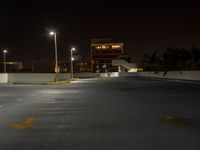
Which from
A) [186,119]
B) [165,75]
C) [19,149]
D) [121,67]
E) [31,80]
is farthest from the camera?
[121,67]

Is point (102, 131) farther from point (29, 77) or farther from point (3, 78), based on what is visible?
point (29, 77)

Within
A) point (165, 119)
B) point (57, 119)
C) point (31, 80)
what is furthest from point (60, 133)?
point (31, 80)

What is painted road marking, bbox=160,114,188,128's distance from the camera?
1167 centimetres

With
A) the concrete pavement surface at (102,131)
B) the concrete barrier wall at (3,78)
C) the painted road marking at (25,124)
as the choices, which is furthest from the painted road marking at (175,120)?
the concrete barrier wall at (3,78)

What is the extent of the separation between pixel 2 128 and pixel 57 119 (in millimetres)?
2433

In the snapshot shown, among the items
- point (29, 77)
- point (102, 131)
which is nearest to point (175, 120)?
point (102, 131)

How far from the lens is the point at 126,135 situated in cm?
979

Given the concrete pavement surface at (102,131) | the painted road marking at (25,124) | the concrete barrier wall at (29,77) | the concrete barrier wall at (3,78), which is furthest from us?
the concrete barrier wall at (29,77)

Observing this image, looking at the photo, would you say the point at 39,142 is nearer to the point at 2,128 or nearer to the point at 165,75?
the point at 2,128

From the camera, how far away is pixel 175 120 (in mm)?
12641

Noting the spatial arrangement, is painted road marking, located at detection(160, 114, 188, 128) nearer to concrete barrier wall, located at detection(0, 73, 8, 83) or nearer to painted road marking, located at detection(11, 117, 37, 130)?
painted road marking, located at detection(11, 117, 37, 130)

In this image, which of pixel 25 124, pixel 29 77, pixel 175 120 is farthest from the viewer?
pixel 29 77

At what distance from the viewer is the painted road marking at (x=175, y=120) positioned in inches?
459

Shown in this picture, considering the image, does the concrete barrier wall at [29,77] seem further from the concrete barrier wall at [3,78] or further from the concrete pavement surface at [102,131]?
the concrete pavement surface at [102,131]
